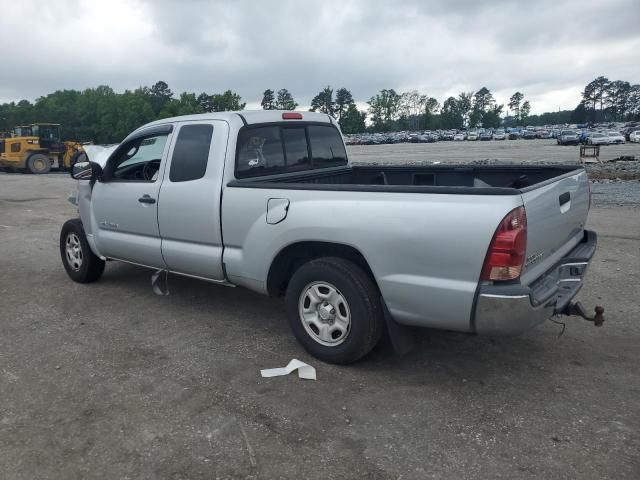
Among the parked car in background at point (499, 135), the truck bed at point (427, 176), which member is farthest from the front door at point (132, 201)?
the parked car in background at point (499, 135)

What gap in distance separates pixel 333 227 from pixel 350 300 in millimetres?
518

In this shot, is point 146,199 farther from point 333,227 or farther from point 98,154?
point 333,227

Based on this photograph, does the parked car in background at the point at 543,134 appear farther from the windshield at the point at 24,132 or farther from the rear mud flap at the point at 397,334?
the rear mud flap at the point at 397,334

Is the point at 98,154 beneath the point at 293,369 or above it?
above

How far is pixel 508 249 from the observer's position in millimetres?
3211

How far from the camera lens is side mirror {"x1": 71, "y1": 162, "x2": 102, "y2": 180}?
5789mm

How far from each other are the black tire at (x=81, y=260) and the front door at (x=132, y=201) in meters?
0.41

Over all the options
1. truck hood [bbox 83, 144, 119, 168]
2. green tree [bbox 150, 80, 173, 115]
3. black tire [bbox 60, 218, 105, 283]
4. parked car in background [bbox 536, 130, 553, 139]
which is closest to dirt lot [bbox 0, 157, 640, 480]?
black tire [bbox 60, 218, 105, 283]

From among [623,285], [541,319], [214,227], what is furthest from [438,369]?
[623,285]

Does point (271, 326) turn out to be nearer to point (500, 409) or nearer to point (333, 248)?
point (333, 248)

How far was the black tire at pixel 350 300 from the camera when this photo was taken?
381 cm

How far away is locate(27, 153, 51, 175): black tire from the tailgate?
27267mm

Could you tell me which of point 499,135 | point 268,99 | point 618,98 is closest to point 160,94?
point 268,99

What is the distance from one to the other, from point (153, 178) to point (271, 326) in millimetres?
1775
